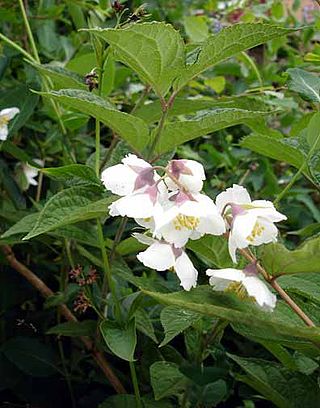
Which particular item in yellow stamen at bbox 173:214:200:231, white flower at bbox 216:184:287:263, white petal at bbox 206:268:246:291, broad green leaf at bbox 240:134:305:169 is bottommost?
broad green leaf at bbox 240:134:305:169

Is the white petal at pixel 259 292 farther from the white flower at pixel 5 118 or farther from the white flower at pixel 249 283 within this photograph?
the white flower at pixel 5 118

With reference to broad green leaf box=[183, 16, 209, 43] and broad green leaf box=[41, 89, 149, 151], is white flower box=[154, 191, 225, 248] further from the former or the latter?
broad green leaf box=[183, 16, 209, 43]

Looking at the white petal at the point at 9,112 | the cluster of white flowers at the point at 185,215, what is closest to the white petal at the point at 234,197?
the cluster of white flowers at the point at 185,215

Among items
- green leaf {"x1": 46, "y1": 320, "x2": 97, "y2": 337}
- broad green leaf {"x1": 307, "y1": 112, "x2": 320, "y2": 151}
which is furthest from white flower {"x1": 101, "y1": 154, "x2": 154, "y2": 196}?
green leaf {"x1": 46, "y1": 320, "x2": 97, "y2": 337}

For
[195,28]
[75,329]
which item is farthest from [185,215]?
[195,28]

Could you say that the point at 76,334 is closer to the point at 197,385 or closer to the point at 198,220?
the point at 197,385

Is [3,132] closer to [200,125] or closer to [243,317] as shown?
[200,125]
